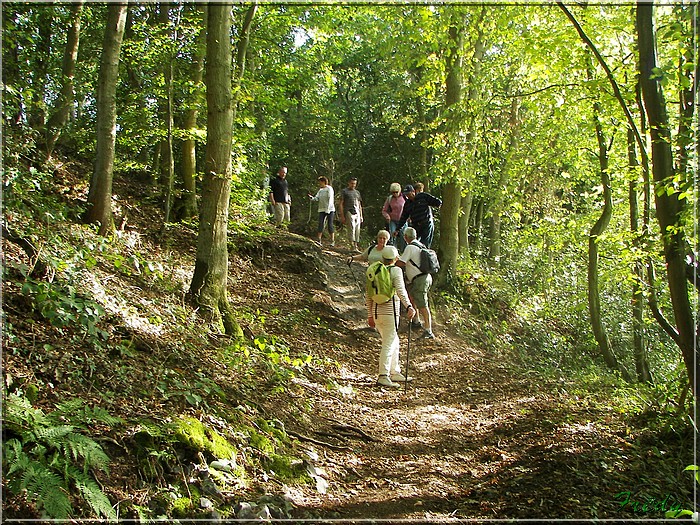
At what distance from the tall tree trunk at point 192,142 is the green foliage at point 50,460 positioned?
9.41 metres

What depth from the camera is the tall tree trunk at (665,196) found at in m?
5.60

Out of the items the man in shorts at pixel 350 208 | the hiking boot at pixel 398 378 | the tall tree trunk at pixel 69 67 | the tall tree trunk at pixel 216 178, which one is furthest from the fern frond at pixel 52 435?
the man in shorts at pixel 350 208

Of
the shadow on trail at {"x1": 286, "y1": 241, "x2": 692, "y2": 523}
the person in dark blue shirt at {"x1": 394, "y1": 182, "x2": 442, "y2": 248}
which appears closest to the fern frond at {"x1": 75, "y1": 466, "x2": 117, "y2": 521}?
the shadow on trail at {"x1": 286, "y1": 241, "x2": 692, "y2": 523}

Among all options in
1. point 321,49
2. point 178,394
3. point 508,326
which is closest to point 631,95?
point 178,394

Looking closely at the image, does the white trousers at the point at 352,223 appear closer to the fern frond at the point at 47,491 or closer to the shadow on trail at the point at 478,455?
the shadow on trail at the point at 478,455

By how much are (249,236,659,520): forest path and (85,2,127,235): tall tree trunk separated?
4077 millimetres

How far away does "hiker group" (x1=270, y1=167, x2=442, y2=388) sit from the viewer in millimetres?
8875

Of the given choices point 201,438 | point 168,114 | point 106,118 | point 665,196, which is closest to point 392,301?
point 665,196

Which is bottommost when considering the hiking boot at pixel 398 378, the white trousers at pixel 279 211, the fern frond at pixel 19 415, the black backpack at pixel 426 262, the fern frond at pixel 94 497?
the hiking boot at pixel 398 378

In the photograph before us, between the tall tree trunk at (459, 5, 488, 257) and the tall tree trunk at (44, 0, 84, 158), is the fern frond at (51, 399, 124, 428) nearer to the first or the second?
the tall tree trunk at (459, 5, 488, 257)

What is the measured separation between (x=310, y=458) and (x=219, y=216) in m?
3.96

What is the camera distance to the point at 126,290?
7.44 metres

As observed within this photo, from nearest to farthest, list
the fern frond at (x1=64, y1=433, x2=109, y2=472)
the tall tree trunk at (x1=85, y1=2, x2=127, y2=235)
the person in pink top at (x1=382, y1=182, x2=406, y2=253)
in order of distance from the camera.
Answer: the fern frond at (x1=64, y1=433, x2=109, y2=472)
the tall tree trunk at (x1=85, y1=2, x2=127, y2=235)
the person in pink top at (x1=382, y1=182, x2=406, y2=253)

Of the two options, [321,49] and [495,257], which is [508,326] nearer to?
[495,257]
